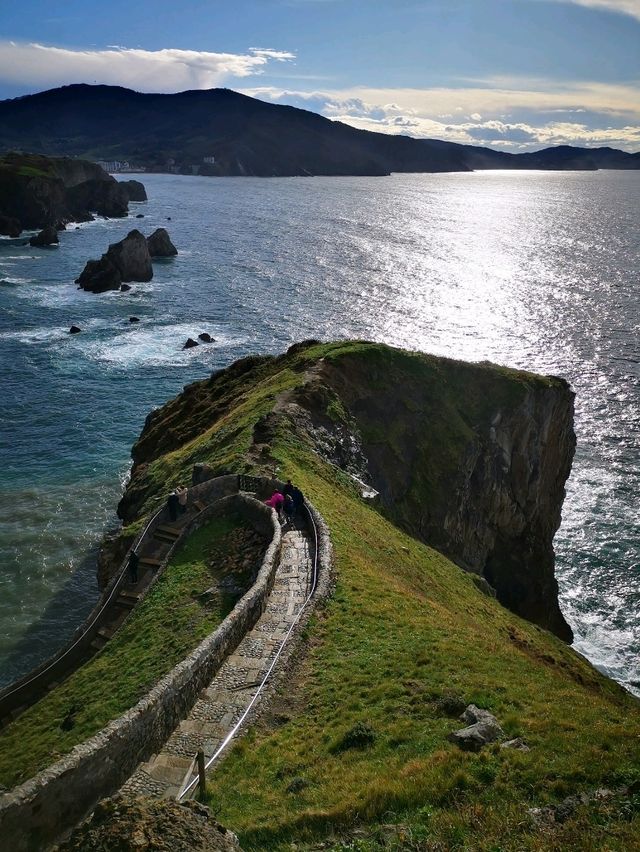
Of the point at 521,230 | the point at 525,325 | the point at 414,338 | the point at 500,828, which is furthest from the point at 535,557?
the point at 521,230

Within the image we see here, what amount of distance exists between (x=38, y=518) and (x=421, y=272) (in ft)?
315

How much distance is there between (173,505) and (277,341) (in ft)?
189

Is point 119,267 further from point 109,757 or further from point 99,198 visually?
point 109,757

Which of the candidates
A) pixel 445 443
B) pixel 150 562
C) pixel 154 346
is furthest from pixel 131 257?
pixel 150 562

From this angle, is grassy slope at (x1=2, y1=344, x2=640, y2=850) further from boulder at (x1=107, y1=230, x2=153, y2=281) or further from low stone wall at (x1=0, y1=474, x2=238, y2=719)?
boulder at (x1=107, y1=230, x2=153, y2=281)

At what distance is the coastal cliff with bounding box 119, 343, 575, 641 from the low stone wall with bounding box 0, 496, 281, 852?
2125cm

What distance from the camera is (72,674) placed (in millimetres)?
24891

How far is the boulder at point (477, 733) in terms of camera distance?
Result: 1448 cm

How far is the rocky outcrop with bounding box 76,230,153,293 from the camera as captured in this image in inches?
4254

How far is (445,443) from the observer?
149 feet

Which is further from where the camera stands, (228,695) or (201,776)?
(228,695)

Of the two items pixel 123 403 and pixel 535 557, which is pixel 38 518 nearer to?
pixel 123 403

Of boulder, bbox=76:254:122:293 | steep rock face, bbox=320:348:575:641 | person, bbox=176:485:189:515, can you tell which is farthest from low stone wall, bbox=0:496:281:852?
boulder, bbox=76:254:122:293

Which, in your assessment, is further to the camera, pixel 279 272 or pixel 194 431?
pixel 279 272
